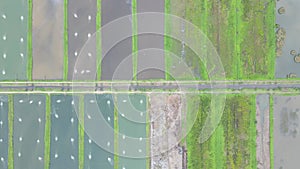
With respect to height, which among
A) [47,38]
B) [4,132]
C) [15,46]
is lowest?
[4,132]

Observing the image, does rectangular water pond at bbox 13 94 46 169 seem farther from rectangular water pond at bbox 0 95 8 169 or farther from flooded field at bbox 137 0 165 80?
flooded field at bbox 137 0 165 80

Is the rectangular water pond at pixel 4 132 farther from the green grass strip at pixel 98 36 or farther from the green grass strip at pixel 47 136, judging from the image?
the green grass strip at pixel 98 36

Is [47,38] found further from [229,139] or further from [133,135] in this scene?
[229,139]

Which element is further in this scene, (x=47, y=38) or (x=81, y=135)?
(x=47, y=38)

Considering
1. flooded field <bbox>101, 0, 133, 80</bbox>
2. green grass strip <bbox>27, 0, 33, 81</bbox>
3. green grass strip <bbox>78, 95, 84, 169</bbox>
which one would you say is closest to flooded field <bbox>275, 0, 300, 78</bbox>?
flooded field <bbox>101, 0, 133, 80</bbox>

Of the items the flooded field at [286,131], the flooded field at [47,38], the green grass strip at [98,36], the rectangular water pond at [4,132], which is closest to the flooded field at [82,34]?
the green grass strip at [98,36]

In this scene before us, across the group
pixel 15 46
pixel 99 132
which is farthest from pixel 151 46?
pixel 15 46
